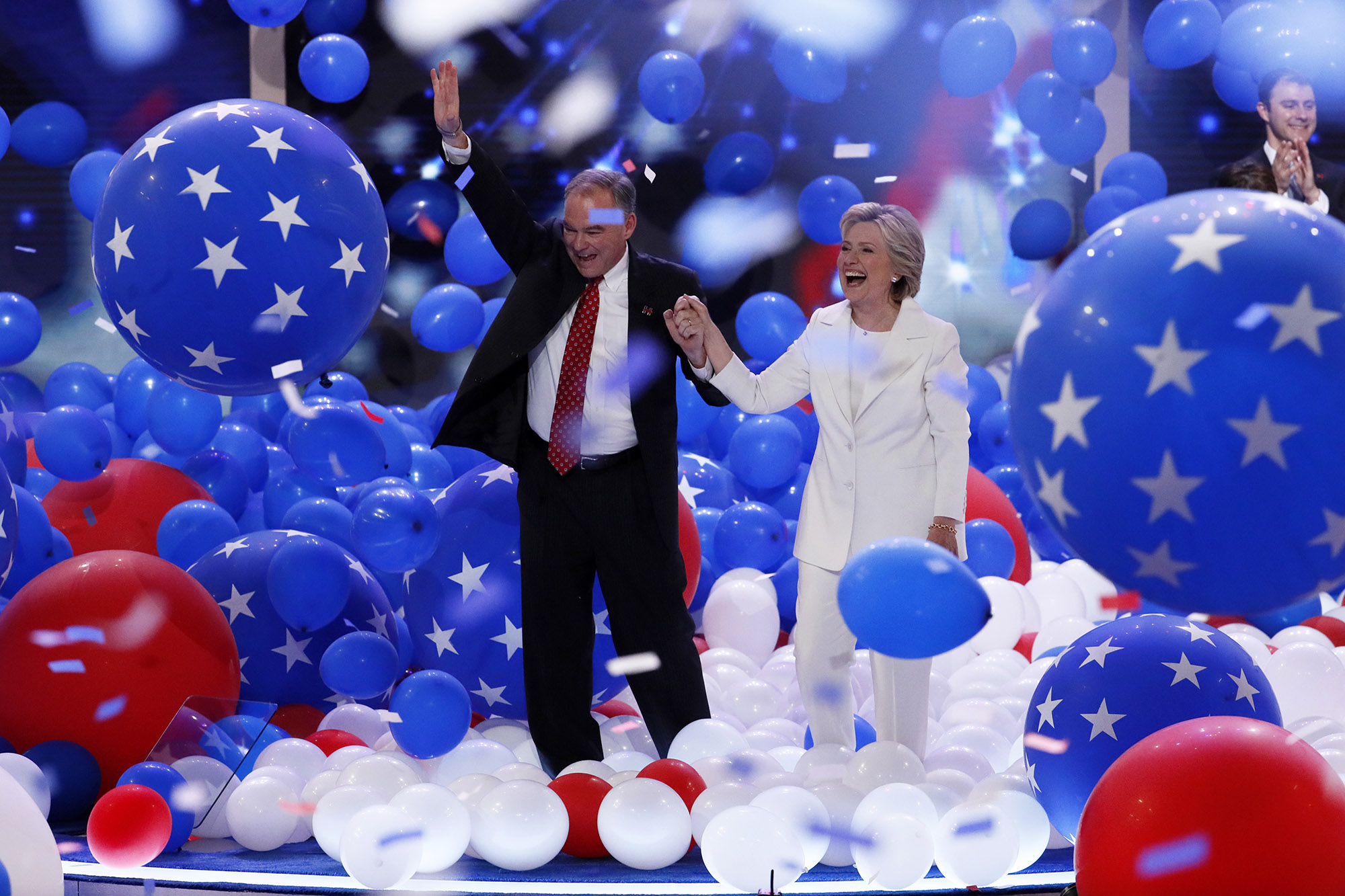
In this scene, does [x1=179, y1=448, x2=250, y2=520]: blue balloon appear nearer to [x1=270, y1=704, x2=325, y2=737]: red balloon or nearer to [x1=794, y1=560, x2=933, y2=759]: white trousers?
[x1=270, y1=704, x2=325, y2=737]: red balloon

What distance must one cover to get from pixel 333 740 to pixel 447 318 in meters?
2.24

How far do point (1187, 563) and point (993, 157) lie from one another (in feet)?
16.2

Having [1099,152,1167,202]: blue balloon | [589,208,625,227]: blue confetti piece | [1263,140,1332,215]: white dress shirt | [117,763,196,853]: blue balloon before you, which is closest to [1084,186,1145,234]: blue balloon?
[1099,152,1167,202]: blue balloon

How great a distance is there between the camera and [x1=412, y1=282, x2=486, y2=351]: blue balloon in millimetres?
5242

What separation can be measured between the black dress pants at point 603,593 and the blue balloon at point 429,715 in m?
0.20

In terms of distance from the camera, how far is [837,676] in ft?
10.1

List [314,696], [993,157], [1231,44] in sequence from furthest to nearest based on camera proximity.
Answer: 1. [993,157]
2. [1231,44]
3. [314,696]

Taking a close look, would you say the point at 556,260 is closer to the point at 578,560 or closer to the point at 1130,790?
the point at 578,560

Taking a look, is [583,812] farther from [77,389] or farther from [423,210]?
[423,210]

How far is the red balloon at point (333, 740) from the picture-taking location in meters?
3.35

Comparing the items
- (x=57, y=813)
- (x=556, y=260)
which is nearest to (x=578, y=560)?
(x=556, y=260)

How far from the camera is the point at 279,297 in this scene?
115 inches

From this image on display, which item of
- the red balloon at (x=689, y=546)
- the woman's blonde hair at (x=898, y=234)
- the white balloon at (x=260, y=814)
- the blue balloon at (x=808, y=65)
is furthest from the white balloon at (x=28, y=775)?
the blue balloon at (x=808, y=65)

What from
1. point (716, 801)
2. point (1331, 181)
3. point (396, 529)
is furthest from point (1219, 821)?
point (1331, 181)
